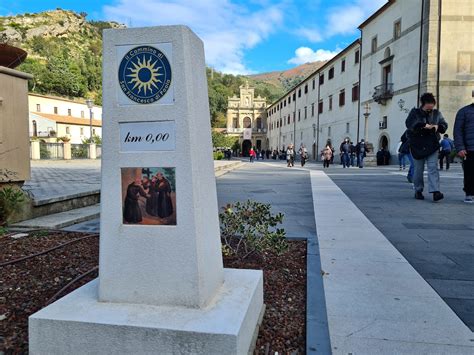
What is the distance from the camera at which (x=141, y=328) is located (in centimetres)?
167

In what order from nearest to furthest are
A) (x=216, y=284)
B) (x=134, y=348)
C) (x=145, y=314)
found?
(x=134, y=348) → (x=145, y=314) → (x=216, y=284)

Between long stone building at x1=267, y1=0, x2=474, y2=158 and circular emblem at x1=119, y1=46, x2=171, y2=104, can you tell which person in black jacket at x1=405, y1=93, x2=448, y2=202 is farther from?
long stone building at x1=267, y1=0, x2=474, y2=158

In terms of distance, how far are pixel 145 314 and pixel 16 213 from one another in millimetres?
3654

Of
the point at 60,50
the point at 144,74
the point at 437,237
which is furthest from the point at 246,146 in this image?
the point at 144,74

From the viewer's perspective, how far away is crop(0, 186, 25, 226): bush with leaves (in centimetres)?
438

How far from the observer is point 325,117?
1666 inches

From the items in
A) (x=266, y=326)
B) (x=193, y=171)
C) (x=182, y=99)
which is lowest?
(x=266, y=326)

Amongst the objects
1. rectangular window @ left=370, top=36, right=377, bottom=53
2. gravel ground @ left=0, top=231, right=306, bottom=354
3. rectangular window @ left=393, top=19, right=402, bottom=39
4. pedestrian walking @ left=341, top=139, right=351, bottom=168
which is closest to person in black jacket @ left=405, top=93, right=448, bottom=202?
gravel ground @ left=0, top=231, right=306, bottom=354

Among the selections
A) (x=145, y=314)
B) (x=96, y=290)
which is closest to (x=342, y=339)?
(x=145, y=314)

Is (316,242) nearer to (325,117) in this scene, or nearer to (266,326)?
(266,326)

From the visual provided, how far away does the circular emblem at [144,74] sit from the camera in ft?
6.07

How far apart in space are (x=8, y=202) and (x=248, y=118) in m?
77.6

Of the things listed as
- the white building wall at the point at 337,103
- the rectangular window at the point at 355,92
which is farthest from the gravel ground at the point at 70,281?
the rectangular window at the point at 355,92

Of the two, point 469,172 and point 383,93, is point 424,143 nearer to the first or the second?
point 469,172
